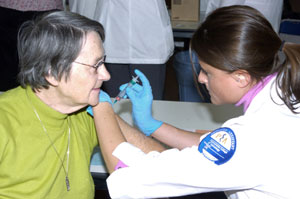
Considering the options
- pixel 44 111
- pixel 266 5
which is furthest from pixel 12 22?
pixel 266 5

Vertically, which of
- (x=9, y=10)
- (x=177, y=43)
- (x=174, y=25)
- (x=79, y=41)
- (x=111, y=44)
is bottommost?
(x=177, y=43)

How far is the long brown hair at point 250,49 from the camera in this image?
113 cm

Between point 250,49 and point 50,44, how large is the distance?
722 millimetres

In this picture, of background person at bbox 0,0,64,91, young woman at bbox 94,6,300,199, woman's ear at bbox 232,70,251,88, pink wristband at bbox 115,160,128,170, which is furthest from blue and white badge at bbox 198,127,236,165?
background person at bbox 0,0,64,91

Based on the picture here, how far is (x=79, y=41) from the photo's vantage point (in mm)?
1339

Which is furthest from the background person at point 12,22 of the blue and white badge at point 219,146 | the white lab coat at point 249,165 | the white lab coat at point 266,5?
the blue and white badge at point 219,146

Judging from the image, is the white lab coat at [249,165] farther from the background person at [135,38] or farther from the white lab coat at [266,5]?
the white lab coat at [266,5]

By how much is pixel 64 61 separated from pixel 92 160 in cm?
60

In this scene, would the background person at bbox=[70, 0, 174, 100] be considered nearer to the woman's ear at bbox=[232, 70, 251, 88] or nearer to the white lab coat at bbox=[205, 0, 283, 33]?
the white lab coat at bbox=[205, 0, 283, 33]

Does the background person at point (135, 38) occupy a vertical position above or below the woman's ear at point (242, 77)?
below

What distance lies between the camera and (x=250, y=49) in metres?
1.13

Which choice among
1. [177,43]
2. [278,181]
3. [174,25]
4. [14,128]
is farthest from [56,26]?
[177,43]

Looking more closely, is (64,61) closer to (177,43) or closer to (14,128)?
(14,128)

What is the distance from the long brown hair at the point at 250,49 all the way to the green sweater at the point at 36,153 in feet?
2.36
